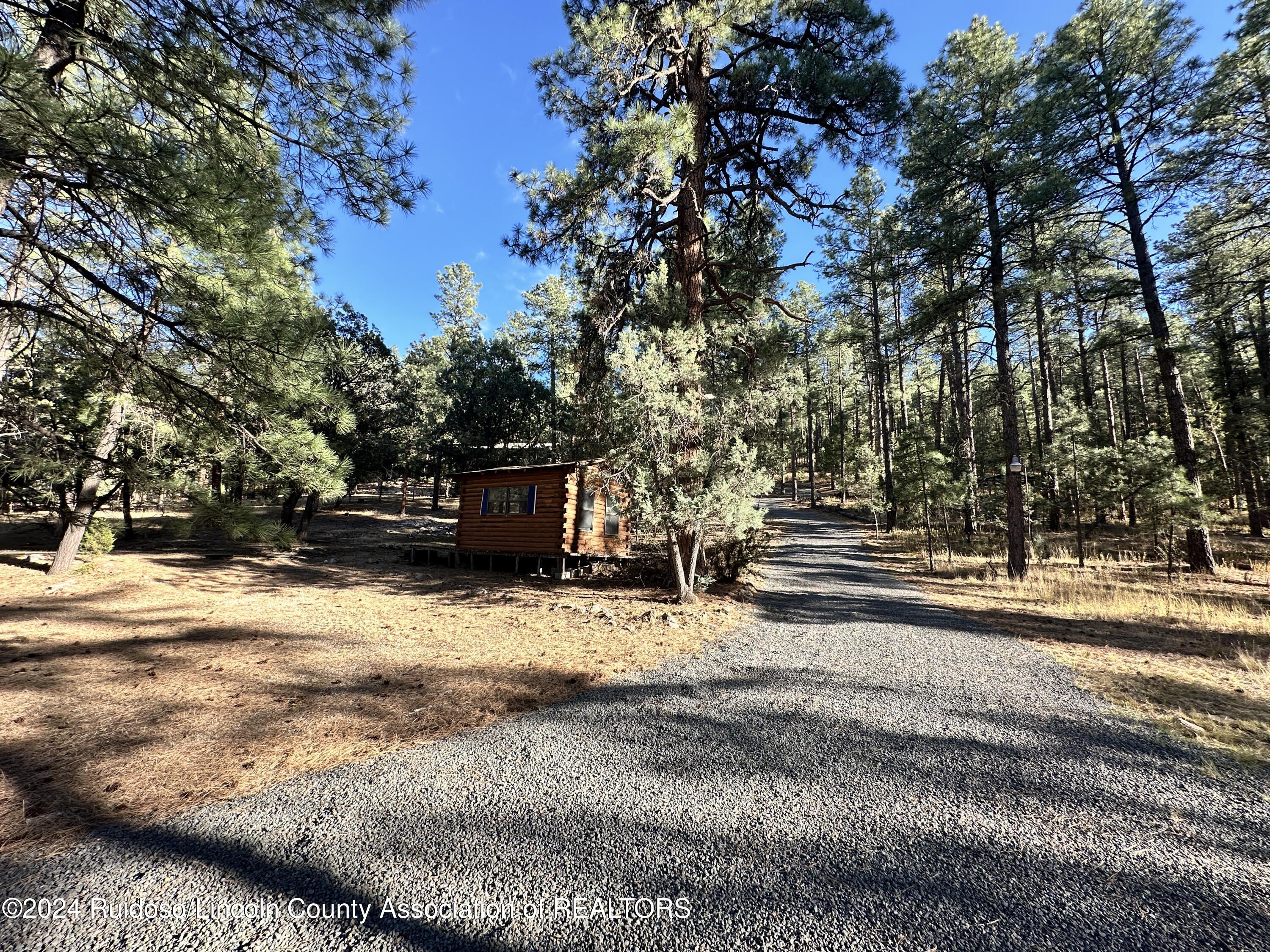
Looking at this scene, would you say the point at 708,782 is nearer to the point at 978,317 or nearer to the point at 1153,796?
the point at 1153,796

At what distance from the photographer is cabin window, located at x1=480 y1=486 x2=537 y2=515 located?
13.4m

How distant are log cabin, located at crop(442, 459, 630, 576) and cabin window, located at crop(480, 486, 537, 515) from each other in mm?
22

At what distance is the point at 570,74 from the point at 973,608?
11.3 m

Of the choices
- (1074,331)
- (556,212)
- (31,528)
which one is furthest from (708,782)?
(1074,331)

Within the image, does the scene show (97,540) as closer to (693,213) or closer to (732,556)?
(732,556)

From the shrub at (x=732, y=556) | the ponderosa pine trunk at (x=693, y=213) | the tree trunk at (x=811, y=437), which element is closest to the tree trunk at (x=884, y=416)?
the tree trunk at (x=811, y=437)

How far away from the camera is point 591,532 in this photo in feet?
42.7

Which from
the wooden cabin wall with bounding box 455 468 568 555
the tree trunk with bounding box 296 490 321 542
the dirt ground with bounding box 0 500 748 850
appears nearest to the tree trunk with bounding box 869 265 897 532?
the wooden cabin wall with bounding box 455 468 568 555

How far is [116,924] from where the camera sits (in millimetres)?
1801

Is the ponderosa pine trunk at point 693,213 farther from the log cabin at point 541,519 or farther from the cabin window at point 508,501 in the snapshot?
the cabin window at point 508,501

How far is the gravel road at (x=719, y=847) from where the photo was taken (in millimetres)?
1800

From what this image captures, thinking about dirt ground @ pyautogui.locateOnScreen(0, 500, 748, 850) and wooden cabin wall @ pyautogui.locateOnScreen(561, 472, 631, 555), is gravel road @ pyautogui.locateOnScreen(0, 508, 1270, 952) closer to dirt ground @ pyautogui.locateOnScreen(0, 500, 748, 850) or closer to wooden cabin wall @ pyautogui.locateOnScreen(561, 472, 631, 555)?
dirt ground @ pyautogui.locateOnScreen(0, 500, 748, 850)

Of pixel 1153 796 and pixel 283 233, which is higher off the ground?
pixel 283 233

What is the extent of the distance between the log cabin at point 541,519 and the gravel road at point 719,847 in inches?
309
